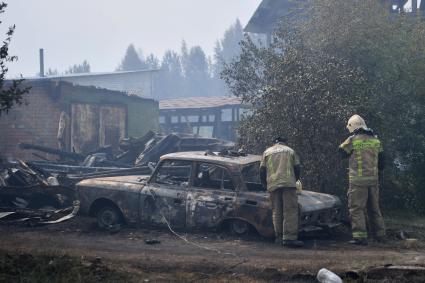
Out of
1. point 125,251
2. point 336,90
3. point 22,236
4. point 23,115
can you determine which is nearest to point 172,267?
point 125,251

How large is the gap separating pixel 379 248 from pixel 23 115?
588 inches

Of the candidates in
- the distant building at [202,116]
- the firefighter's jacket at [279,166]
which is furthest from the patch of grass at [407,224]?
the distant building at [202,116]

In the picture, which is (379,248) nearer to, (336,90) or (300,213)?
(300,213)

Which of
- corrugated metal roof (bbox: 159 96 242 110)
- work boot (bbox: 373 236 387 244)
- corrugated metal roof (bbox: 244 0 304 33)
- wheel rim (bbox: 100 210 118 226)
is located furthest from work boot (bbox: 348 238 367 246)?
corrugated metal roof (bbox: 159 96 242 110)

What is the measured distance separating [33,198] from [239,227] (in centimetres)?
487

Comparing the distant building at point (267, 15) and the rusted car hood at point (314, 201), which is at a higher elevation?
the distant building at point (267, 15)

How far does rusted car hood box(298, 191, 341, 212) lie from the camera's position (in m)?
8.05

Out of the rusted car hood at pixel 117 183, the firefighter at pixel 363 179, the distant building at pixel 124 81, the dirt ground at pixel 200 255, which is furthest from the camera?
the distant building at pixel 124 81

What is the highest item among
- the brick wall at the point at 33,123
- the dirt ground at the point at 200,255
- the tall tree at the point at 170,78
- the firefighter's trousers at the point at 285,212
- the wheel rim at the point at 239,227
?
the tall tree at the point at 170,78

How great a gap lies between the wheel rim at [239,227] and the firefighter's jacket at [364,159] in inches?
73.7

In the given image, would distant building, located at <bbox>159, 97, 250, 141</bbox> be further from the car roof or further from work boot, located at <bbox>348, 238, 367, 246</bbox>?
work boot, located at <bbox>348, 238, 367, 246</bbox>

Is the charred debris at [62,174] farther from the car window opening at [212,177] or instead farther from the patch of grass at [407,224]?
the patch of grass at [407,224]

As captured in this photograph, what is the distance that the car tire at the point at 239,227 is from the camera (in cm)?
825

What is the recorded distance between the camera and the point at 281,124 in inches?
412
